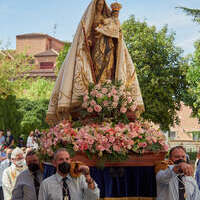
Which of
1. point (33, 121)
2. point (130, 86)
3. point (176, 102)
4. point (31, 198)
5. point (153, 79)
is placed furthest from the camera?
point (33, 121)

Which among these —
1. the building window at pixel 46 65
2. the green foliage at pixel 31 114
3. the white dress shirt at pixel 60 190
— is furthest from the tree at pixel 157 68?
the building window at pixel 46 65

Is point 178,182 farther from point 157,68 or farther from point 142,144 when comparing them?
point 157,68

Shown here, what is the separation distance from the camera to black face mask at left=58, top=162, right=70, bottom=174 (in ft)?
14.4

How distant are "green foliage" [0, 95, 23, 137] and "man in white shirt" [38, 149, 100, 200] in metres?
24.7

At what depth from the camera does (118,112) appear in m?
6.59

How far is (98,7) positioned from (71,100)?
2.01m

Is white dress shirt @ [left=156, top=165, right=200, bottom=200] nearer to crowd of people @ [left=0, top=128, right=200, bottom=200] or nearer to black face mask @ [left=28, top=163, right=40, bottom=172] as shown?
crowd of people @ [left=0, top=128, right=200, bottom=200]

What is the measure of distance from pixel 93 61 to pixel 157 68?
57.9 ft

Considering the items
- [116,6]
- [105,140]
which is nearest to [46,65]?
[116,6]

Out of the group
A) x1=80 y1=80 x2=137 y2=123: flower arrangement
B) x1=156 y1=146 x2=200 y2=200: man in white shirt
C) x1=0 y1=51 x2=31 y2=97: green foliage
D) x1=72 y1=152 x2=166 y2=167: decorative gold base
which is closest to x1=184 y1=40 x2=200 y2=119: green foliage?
x1=0 y1=51 x2=31 y2=97: green foliage

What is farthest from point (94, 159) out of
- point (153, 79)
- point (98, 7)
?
point (153, 79)

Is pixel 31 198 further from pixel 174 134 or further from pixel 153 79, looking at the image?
pixel 174 134

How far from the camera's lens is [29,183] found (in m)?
5.17

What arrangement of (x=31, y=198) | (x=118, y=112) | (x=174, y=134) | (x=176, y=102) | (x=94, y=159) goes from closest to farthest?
1. (x=31, y=198)
2. (x=94, y=159)
3. (x=118, y=112)
4. (x=176, y=102)
5. (x=174, y=134)
